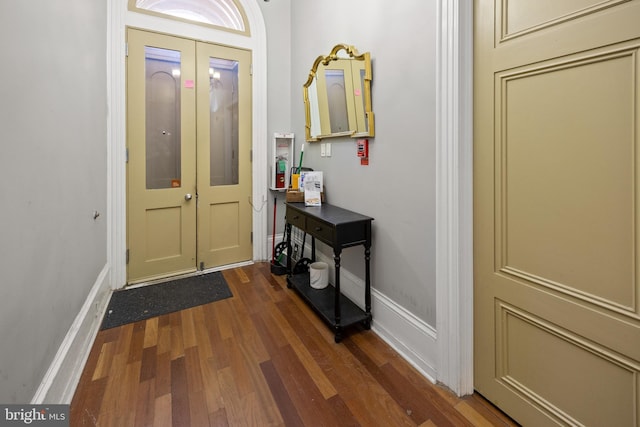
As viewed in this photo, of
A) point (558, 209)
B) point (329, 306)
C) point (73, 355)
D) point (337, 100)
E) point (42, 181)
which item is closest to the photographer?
point (558, 209)

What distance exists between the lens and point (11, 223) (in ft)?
3.60

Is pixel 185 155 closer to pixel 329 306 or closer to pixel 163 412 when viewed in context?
pixel 329 306

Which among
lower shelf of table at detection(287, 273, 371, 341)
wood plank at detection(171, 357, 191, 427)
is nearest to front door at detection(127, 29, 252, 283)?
lower shelf of table at detection(287, 273, 371, 341)

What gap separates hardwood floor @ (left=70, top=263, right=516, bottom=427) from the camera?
1381 mm

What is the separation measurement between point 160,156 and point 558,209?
316 cm

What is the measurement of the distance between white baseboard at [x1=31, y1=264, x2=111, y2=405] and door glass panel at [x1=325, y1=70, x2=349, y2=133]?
7.25 ft

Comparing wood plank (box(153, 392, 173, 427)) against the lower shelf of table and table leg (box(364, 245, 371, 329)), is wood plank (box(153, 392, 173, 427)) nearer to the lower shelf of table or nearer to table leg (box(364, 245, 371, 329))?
the lower shelf of table

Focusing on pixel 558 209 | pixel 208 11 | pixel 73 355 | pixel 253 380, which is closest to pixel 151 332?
pixel 73 355

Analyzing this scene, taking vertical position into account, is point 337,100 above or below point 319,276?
above

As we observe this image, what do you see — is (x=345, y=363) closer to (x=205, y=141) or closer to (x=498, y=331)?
(x=498, y=331)

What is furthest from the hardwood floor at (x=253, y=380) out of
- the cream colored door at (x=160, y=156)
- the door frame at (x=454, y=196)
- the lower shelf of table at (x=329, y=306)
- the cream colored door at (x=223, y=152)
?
the cream colored door at (x=223, y=152)

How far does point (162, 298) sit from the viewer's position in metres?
2.59

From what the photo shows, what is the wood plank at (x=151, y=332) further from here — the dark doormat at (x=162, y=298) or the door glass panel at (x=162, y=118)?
the door glass panel at (x=162, y=118)

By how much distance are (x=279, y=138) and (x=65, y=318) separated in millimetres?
2481
